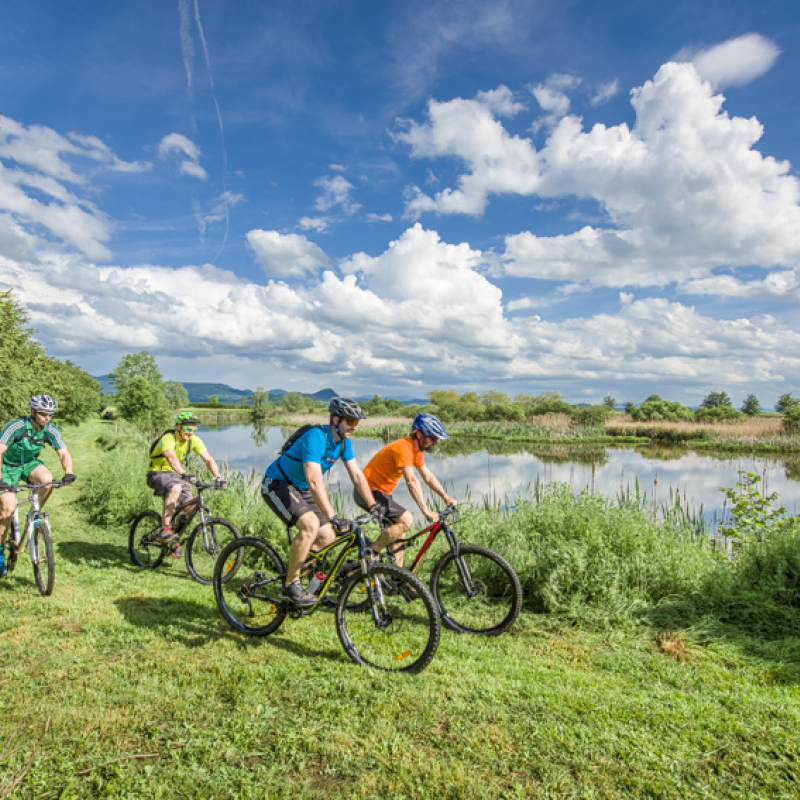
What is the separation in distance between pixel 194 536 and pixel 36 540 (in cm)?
188

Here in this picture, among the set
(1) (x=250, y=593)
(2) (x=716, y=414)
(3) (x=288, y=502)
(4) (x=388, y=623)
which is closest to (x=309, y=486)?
(3) (x=288, y=502)

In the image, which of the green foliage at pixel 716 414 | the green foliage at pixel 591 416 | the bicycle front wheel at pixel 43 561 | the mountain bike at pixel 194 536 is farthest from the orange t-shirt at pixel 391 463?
the green foliage at pixel 716 414

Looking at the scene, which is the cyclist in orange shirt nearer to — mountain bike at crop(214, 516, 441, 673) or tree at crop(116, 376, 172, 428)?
mountain bike at crop(214, 516, 441, 673)

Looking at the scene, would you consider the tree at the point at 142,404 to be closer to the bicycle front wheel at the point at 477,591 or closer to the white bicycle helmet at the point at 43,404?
the white bicycle helmet at the point at 43,404

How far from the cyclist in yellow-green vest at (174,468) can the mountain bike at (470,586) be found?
3452 millimetres

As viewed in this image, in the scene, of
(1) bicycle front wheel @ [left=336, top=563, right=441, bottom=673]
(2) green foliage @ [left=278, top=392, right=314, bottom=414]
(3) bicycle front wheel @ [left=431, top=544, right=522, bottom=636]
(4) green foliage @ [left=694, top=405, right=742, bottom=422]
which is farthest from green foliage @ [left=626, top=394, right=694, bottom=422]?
(2) green foliage @ [left=278, top=392, right=314, bottom=414]

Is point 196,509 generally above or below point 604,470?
above

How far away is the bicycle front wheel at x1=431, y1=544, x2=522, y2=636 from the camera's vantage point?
16.8ft

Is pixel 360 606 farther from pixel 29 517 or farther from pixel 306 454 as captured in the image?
pixel 29 517

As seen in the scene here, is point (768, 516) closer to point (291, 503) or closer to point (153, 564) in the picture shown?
point (291, 503)

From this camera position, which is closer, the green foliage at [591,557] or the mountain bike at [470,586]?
the mountain bike at [470,586]

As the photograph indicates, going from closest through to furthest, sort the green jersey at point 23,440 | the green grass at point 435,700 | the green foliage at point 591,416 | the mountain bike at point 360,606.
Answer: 1. the green grass at point 435,700
2. the mountain bike at point 360,606
3. the green jersey at point 23,440
4. the green foliage at point 591,416

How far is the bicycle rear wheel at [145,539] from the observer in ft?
25.1

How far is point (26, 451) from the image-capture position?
628cm
